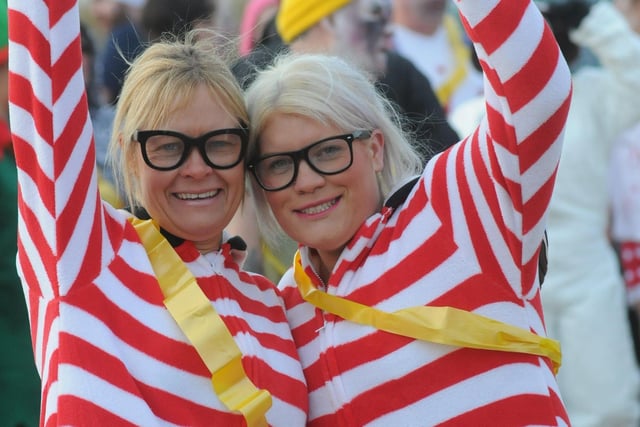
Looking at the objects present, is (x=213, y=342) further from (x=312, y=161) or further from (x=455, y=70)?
(x=455, y=70)

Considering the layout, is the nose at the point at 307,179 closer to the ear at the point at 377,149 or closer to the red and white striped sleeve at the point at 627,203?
the ear at the point at 377,149

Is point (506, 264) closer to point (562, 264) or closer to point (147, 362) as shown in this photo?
point (147, 362)

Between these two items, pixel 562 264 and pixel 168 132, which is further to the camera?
pixel 562 264

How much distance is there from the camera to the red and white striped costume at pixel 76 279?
2643 millimetres

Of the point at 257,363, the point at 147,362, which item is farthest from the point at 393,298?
the point at 147,362

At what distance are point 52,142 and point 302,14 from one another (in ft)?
6.60

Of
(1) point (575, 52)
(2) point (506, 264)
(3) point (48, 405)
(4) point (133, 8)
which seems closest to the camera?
(3) point (48, 405)

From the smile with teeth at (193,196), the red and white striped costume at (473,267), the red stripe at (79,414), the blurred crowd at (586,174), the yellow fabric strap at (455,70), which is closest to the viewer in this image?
the red stripe at (79,414)

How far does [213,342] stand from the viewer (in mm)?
2762

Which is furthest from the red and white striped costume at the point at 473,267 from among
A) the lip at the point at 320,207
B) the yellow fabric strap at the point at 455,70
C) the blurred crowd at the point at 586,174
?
the yellow fabric strap at the point at 455,70

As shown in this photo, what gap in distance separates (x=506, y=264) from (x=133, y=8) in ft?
18.2

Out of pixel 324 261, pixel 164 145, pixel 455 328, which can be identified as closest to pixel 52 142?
pixel 164 145

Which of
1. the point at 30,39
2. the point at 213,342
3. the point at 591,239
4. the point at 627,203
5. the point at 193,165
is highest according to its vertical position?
the point at 30,39

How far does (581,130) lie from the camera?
5566mm
